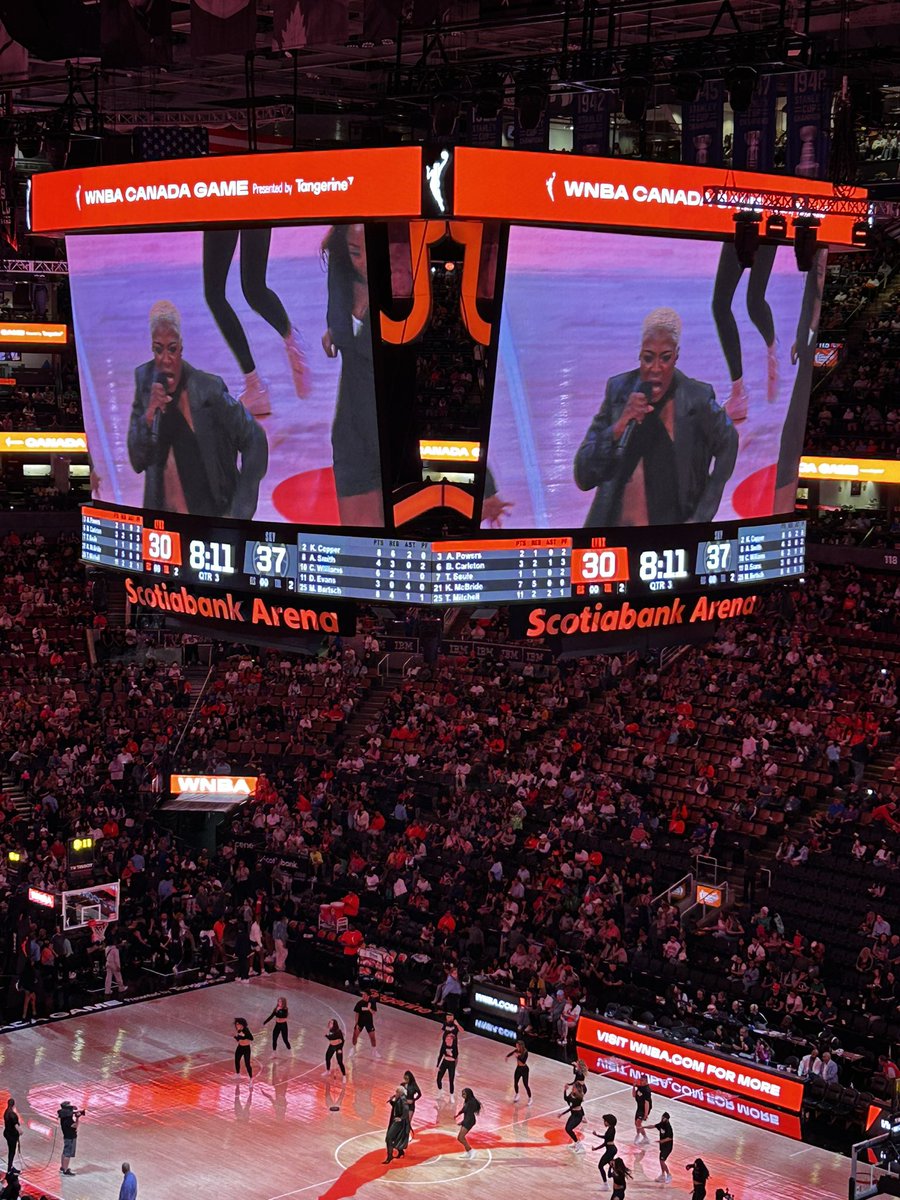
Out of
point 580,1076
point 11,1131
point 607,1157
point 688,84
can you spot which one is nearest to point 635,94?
point 688,84

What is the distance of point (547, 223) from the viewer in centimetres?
2086

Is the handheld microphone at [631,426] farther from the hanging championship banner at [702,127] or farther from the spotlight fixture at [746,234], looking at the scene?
the hanging championship banner at [702,127]

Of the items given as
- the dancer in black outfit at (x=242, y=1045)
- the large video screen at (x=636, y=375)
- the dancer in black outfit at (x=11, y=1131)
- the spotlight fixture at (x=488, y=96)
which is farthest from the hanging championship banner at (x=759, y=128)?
the dancer in black outfit at (x=11, y=1131)

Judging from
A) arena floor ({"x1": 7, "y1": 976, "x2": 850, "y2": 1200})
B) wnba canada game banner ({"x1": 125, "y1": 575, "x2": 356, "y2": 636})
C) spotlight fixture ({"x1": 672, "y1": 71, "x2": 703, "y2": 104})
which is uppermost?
spotlight fixture ({"x1": 672, "y1": 71, "x2": 703, "y2": 104})

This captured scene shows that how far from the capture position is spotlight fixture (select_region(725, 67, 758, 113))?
72.5ft

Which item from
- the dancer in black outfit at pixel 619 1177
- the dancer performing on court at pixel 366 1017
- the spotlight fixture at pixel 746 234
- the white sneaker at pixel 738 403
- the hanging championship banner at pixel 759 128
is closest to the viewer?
the spotlight fixture at pixel 746 234

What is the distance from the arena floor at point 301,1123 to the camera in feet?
82.8

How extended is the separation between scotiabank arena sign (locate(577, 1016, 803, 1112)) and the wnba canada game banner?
372 inches

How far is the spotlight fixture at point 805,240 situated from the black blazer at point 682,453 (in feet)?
6.29

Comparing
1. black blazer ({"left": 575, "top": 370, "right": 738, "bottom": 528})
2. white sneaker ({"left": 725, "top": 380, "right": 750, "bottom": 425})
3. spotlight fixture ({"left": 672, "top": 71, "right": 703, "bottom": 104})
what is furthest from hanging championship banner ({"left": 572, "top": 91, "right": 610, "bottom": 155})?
black blazer ({"left": 575, "top": 370, "right": 738, "bottom": 528})

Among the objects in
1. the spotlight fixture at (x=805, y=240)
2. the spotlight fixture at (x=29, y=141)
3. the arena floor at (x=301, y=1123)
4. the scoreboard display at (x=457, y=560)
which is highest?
the spotlight fixture at (x=29, y=141)

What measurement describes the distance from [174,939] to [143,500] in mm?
11745

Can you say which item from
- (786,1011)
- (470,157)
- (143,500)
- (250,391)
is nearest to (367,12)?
(470,157)

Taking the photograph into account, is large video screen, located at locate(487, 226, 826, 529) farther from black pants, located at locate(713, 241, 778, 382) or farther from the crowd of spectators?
the crowd of spectators
